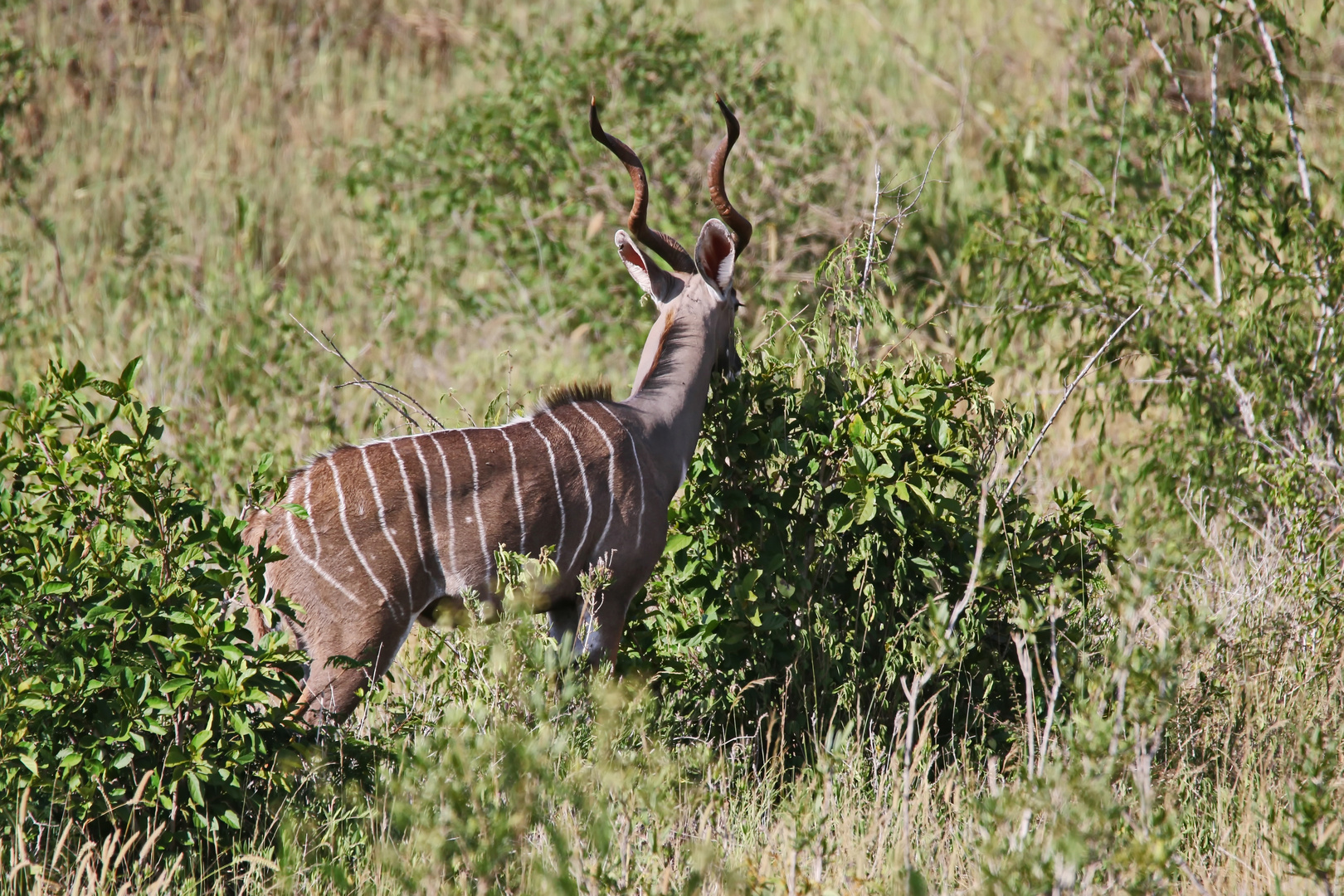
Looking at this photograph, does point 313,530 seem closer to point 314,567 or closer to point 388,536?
point 314,567

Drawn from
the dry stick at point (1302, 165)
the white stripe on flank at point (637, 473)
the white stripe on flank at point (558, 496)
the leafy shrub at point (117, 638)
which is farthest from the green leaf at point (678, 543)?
the dry stick at point (1302, 165)

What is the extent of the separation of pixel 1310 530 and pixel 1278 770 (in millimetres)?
1117

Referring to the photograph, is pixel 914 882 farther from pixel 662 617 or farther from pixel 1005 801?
pixel 662 617

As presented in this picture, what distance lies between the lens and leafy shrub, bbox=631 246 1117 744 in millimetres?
4172

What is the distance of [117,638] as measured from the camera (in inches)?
125

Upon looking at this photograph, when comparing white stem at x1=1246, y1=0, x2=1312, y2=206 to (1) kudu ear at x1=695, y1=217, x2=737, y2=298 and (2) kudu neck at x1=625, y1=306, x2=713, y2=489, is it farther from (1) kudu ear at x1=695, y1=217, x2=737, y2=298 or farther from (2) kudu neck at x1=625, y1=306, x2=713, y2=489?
(2) kudu neck at x1=625, y1=306, x2=713, y2=489

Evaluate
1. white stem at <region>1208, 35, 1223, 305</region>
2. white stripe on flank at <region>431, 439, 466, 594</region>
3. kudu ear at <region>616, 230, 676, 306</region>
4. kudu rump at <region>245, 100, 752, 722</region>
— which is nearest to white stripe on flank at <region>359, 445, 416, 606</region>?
kudu rump at <region>245, 100, 752, 722</region>

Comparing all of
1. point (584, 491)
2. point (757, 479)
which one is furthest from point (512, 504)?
point (757, 479)

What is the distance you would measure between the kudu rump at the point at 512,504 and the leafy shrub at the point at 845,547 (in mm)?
224

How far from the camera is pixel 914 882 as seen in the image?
2422 mm

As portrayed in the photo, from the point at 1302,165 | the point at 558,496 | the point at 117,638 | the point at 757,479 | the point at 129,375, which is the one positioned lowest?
the point at 117,638

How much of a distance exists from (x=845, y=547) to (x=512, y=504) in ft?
3.77

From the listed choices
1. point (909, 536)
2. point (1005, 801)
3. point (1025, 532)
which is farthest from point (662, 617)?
point (1005, 801)

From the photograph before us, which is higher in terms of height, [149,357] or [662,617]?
[662,617]
